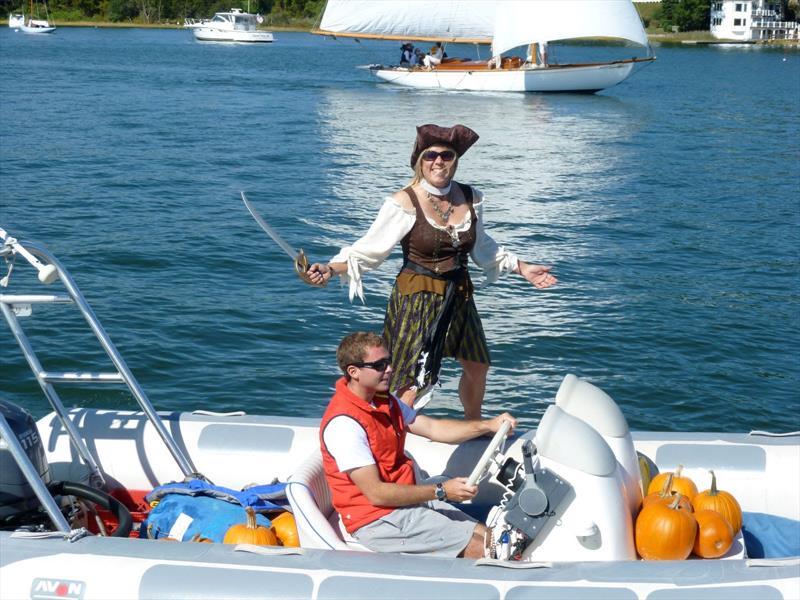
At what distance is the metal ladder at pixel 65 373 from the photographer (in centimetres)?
442

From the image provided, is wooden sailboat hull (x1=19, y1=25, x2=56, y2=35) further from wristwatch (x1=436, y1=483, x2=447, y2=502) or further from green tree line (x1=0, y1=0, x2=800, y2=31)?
wristwatch (x1=436, y1=483, x2=447, y2=502)

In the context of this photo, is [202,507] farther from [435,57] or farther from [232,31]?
[232,31]

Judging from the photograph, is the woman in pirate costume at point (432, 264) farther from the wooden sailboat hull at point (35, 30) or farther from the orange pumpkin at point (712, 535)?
the wooden sailboat hull at point (35, 30)

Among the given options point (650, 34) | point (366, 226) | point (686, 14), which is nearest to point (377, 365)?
point (366, 226)

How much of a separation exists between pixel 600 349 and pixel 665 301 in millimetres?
1798

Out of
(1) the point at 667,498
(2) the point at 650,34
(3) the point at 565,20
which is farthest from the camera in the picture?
(2) the point at 650,34

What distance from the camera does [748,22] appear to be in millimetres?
83812

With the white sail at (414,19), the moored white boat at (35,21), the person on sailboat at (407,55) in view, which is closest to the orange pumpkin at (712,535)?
the white sail at (414,19)

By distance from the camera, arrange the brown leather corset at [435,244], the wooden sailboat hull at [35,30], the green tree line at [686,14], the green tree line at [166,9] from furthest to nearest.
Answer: the green tree line at [686,14]
the green tree line at [166,9]
the wooden sailboat hull at [35,30]
the brown leather corset at [435,244]

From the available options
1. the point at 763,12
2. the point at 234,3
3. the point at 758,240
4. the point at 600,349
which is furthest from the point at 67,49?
the point at 763,12

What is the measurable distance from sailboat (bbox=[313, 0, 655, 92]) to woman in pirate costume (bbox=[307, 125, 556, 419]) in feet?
92.5

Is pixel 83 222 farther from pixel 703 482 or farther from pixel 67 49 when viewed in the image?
pixel 67 49

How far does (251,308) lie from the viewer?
10.8 m

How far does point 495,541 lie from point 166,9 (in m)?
83.7
